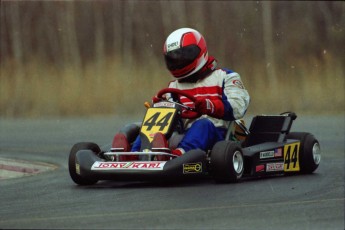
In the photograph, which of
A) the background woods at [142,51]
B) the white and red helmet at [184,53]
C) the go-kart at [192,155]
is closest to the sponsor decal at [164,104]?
the go-kart at [192,155]

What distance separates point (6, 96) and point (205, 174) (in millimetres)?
9117

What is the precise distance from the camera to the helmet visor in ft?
31.3

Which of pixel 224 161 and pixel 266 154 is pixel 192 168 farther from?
pixel 266 154

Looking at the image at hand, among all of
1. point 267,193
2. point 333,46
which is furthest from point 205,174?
point 333,46

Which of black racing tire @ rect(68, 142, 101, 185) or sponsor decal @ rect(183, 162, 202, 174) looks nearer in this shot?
sponsor decal @ rect(183, 162, 202, 174)

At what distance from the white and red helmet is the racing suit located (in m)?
0.13

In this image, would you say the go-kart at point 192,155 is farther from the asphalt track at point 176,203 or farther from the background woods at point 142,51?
the background woods at point 142,51

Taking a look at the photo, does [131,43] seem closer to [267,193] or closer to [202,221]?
[267,193]

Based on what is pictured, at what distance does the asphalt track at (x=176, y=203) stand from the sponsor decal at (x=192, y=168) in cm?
13

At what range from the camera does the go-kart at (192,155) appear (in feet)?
28.5

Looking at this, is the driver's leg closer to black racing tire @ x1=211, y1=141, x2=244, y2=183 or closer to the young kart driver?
the young kart driver

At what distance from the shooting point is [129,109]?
17297 millimetres

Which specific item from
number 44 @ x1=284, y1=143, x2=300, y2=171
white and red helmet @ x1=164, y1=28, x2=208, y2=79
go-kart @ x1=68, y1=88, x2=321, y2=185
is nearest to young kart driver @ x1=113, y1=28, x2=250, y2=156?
white and red helmet @ x1=164, y1=28, x2=208, y2=79

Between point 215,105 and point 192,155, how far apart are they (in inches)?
26.6
